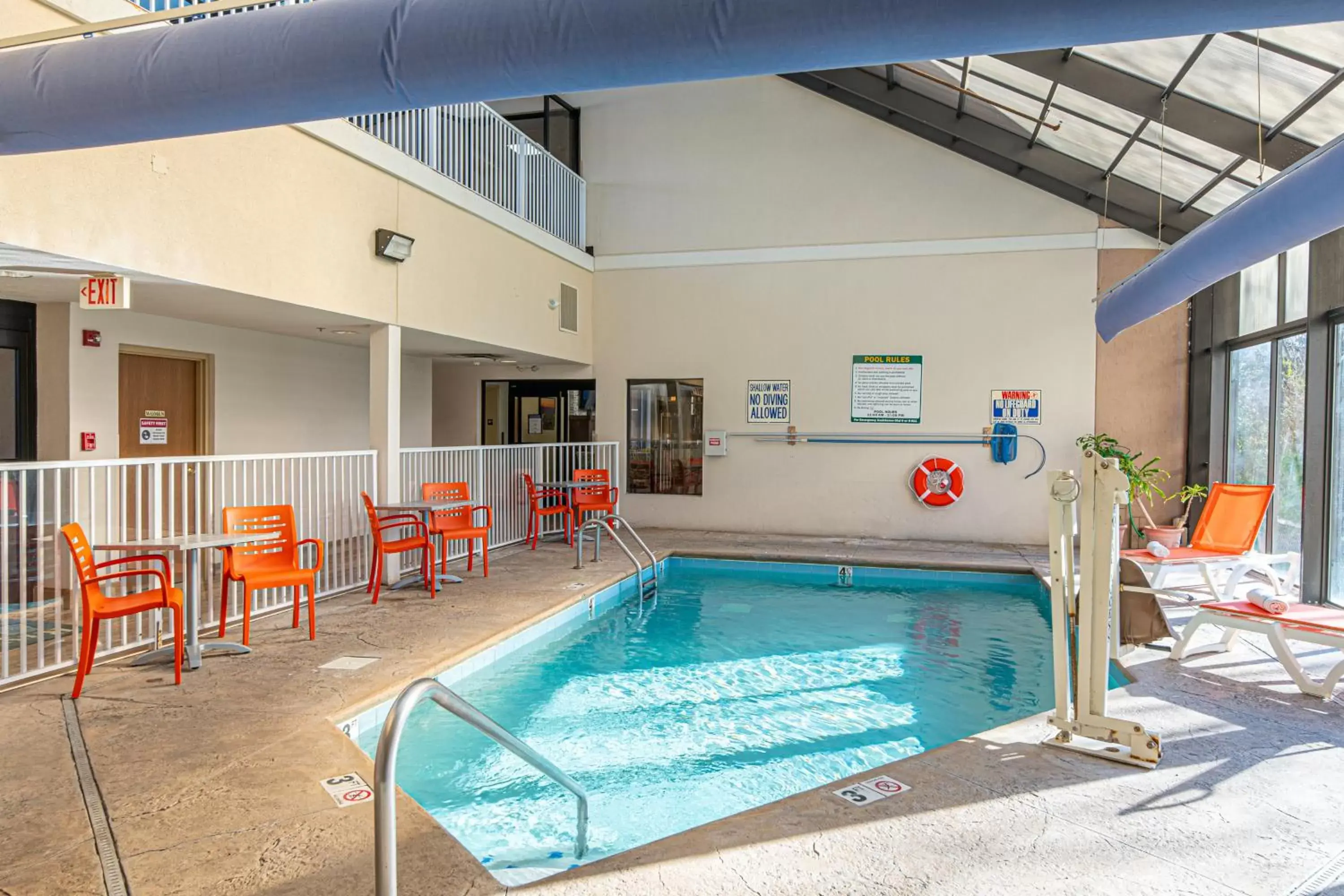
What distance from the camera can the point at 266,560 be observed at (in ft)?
16.5

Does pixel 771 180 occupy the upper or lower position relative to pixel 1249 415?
upper

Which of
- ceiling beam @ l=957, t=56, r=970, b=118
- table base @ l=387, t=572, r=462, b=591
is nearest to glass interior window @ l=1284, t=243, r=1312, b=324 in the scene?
ceiling beam @ l=957, t=56, r=970, b=118

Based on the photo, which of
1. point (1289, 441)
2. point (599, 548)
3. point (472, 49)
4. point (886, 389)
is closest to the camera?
point (472, 49)

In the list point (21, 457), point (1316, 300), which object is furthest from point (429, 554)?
point (1316, 300)

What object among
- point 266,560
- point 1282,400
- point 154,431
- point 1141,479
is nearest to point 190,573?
point 266,560

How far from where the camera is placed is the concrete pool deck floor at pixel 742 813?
7.75 ft

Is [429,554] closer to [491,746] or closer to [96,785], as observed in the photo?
[491,746]

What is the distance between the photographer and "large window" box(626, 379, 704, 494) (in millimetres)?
10828

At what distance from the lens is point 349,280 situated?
6.16 metres

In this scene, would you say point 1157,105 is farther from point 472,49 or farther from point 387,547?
point 387,547

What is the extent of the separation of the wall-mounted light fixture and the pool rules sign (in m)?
5.87

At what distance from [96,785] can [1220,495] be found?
25.6 feet

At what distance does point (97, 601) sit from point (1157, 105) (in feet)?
25.6

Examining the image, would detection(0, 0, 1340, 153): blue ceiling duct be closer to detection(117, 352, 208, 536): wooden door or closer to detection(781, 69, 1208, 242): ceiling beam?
detection(117, 352, 208, 536): wooden door
